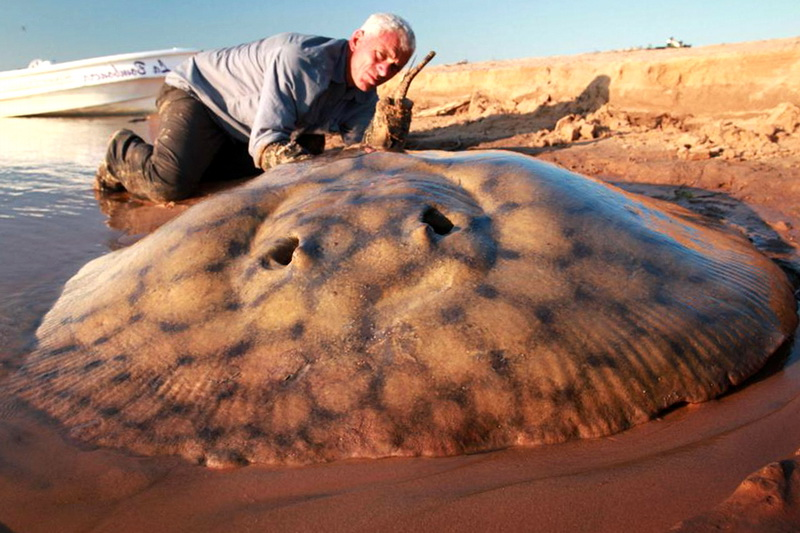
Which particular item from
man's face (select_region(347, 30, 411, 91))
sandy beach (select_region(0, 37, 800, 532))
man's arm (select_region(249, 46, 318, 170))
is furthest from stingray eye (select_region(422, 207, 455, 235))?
man's face (select_region(347, 30, 411, 91))

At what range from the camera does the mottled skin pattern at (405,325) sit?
145cm

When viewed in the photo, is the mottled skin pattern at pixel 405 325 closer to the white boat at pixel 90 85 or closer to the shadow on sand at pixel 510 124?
the shadow on sand at pixel 510 124

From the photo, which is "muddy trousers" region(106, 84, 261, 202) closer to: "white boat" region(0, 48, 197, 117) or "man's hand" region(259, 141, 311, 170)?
"man's hand" region(259, 141, 311, 170)

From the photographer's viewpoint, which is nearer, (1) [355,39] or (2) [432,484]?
(2) [432,484]

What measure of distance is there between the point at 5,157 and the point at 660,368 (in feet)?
29.7

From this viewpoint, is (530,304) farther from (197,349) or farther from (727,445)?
(197,349)

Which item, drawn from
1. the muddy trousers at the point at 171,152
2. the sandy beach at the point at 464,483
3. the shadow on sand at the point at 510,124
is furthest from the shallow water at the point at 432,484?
the shadow on sand at the point at 510,124

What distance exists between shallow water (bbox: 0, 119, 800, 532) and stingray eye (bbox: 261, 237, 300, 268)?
25.7 inches

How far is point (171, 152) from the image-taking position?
4.89 metres

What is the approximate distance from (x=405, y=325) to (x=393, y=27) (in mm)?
3241

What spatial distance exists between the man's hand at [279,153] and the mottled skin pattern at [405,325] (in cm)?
183

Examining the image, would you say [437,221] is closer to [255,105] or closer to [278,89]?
[278,89]

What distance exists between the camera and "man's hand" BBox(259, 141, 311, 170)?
3.94 m

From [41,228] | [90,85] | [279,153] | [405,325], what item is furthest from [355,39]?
[90,85]
